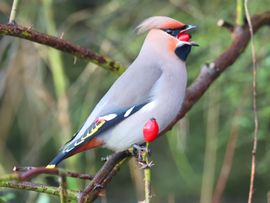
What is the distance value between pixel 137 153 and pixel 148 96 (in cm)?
19

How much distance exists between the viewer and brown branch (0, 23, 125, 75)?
2.18m

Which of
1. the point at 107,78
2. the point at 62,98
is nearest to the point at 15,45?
the point at 62,98

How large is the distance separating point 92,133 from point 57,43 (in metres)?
0.27

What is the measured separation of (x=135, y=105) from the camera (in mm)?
2516

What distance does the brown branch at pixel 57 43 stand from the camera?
7.15 ft

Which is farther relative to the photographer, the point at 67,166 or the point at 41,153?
the point at 41,153

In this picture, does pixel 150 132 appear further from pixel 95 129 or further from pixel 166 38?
pixel 166 38

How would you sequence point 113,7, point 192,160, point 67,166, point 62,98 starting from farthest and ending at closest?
point 192,160 → point 113,7 → point 67,166 → point 62,98

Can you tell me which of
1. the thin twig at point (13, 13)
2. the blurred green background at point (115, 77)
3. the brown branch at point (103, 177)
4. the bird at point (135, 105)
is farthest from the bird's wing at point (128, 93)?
the blurred green background at point (115, 77)

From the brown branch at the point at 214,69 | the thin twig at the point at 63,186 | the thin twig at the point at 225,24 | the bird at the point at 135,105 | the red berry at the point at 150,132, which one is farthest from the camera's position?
the thin twig at the point at 225,24

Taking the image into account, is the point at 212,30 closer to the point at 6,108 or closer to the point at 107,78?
the point at 107,78

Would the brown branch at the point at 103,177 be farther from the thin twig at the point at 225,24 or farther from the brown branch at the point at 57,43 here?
the thin twig at the point at 225,24

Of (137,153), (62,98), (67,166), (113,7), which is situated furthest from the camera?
(113,7)

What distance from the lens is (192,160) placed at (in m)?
5.70
